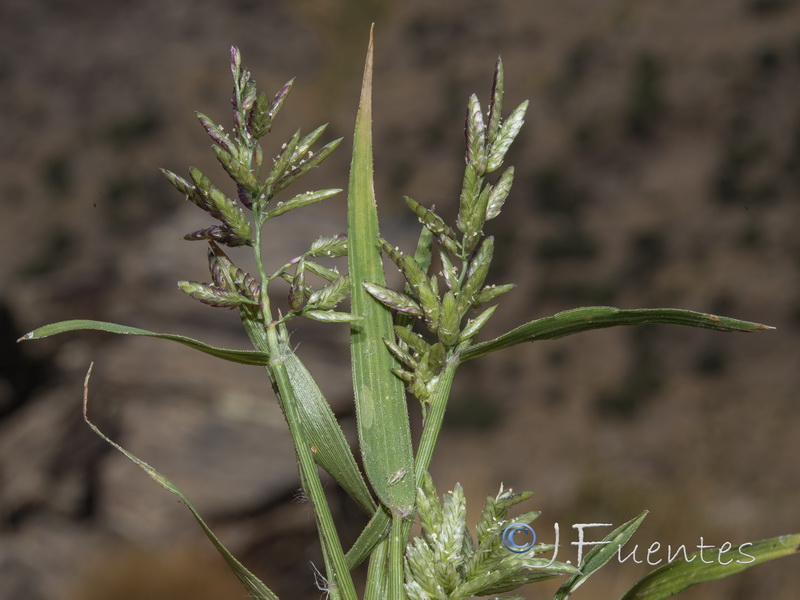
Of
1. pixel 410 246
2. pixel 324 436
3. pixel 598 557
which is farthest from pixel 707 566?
pixel 410 246

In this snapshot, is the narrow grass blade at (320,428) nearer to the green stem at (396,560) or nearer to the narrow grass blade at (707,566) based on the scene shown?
the green stem at (396,560)

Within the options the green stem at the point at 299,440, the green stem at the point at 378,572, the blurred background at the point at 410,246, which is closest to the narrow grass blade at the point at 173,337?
the green stem at the point at 299,440

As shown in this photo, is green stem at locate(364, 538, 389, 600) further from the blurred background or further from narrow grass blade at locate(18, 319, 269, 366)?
the blurred background

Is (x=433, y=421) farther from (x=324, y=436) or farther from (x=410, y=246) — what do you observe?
(x=410, y=246)

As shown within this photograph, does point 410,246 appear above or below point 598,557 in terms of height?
above

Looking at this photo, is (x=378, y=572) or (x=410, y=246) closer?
(x=378, y=572)

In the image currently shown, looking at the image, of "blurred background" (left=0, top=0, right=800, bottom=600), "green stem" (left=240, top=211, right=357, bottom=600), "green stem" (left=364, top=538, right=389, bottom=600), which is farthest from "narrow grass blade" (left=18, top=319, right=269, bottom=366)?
"blurred background" (left=0, top=0, right=800, bottom=600)

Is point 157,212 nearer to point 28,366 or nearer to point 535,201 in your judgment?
point 535,201
